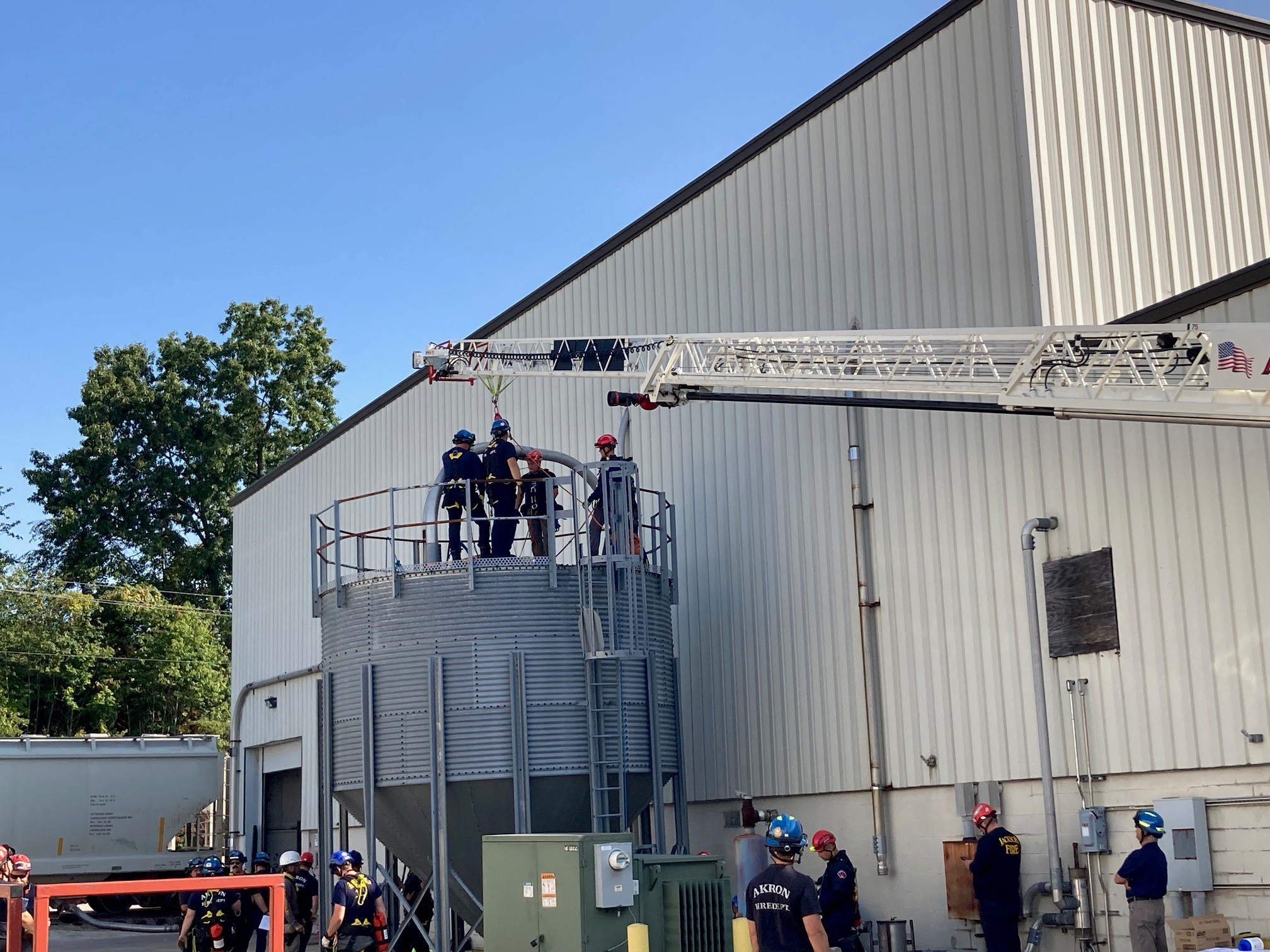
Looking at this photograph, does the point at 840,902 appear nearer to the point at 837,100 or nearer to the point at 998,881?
the point at 998,881

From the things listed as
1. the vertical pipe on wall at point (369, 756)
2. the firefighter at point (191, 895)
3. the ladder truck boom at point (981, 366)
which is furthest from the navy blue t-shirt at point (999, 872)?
the firefighter at point (191, 895)

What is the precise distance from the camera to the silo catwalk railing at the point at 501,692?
58.4ft

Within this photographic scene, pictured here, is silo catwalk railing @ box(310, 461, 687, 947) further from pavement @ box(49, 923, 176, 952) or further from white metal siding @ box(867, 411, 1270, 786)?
pavement @ box(49, 923, 176, 952)

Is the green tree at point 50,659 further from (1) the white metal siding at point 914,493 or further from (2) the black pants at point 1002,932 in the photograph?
(2) the black pants at point 1002,932

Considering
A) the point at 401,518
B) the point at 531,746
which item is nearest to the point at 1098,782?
the point at 531,746

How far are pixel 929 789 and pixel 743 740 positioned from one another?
369 centimetres

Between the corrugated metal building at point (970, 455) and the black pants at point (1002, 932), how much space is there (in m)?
1.30

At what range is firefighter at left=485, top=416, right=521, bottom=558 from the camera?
62.5 feet

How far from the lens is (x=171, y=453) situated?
62656 mm

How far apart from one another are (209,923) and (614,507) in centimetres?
738

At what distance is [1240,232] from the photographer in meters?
18.6

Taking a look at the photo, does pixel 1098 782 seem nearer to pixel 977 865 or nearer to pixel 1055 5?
pixel 977 865

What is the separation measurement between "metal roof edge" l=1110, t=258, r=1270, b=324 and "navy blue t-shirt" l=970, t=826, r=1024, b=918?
5.90m

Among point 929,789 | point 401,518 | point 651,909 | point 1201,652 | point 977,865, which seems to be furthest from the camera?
point 401,518
